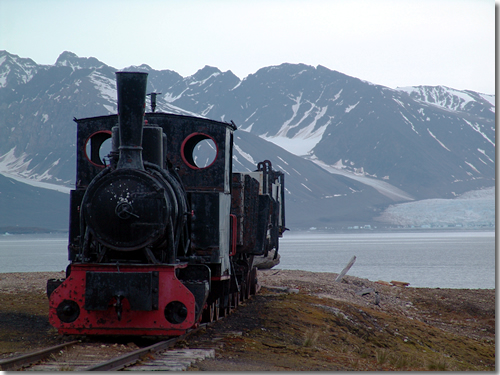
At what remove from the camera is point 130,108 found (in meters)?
9.02

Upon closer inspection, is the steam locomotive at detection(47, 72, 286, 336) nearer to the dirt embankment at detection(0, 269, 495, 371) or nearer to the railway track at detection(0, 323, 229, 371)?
the railway track at detection(0, 323, 229, 371)

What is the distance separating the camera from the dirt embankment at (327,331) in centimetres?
909

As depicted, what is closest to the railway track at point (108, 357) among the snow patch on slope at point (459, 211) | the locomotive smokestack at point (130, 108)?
the locomotive smokestack at point (130, 108)

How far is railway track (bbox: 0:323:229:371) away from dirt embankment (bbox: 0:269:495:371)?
268 millimetres

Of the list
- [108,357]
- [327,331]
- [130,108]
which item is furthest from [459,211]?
[108,357]

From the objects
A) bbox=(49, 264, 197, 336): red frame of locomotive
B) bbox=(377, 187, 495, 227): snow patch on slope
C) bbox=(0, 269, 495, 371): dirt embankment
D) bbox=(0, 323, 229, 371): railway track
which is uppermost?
bbox=(377, 187, 495, 227): snow patch on slope

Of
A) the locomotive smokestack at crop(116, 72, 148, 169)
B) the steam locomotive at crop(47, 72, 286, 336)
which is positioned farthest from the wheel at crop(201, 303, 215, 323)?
the locomotive smokestack at crop(116, 72, 148, 169)

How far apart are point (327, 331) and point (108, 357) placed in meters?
6.20

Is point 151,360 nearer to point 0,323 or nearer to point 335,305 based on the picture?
point 0,323

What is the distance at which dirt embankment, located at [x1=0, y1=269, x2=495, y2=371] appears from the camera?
9086mm

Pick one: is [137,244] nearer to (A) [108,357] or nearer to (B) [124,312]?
(B) [124,312]

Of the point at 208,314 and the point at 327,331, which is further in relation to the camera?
the point at 327,331

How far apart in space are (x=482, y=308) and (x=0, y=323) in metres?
16.0

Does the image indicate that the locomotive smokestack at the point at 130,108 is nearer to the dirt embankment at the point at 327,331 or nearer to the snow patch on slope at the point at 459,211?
the dirt embankment at the point at 327,331
